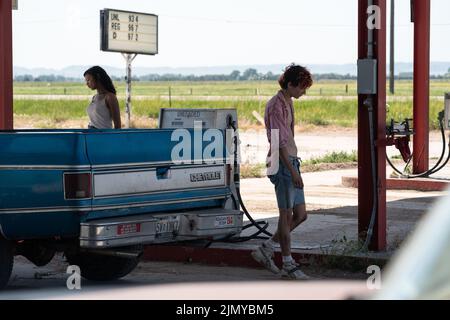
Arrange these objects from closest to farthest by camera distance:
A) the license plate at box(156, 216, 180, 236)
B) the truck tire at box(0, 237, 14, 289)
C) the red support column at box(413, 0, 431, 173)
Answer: the truck tire at box(0, 237, 14, 289) < the license plate at box(156, 216, 180, 236) < the red support column at box(413, 0, 431, 173)

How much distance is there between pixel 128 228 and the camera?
8.44 metres

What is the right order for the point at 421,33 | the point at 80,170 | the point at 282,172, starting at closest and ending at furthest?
1. the point at 80,170
2. the point at 282,172
3. the point at 421,33

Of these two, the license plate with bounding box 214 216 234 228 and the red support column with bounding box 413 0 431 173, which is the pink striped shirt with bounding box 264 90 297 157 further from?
the red support column with bounding box 413 0 431 173

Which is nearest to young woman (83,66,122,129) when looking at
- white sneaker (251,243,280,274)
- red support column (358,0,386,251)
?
white sneaker (251,243,280,274)

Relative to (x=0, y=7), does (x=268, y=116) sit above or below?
below

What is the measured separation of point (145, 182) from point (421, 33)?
Answer: 11.4 meters

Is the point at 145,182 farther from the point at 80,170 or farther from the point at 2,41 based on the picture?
the point at 2,41

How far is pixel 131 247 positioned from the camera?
28.5ft

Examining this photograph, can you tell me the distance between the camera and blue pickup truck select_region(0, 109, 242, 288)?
826cm

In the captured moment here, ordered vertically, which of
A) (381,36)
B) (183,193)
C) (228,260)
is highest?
(381,36)

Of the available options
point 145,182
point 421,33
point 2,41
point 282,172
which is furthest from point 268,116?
point 421,33

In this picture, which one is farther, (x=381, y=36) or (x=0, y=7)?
(x=0, y=7)

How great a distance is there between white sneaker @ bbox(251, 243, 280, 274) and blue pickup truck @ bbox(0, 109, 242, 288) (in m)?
0.78

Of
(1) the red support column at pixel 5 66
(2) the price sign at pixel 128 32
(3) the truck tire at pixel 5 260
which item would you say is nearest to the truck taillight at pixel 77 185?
(3) the truck tire at pixel 5 260
